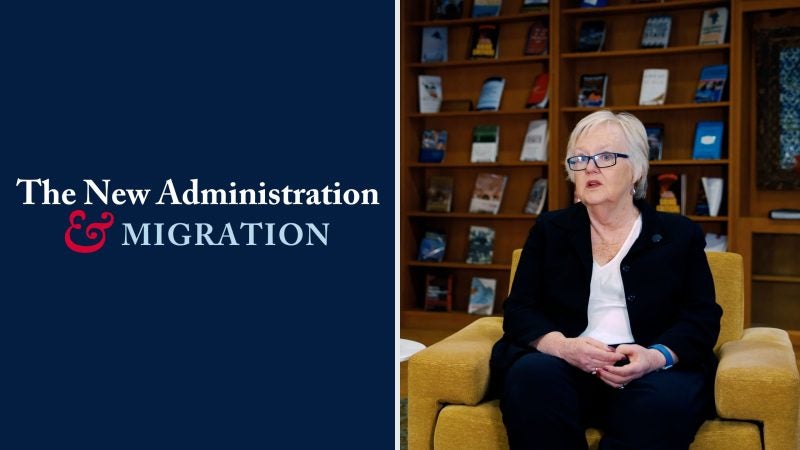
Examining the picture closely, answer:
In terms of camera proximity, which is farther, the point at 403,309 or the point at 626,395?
the point at 403,309

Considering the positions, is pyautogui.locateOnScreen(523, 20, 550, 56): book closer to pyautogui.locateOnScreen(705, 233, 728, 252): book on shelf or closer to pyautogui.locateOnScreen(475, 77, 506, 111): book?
pyautogui.locateOnScreen(475, 77, 506, 111): book

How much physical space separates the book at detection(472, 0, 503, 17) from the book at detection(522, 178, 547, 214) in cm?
105

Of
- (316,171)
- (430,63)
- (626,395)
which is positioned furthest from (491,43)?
(316,171)

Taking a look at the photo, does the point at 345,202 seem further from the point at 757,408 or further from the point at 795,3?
the point at 795,3

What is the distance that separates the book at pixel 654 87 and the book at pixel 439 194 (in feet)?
4.25

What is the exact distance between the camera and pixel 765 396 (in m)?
1.92

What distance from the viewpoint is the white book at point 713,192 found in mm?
4926

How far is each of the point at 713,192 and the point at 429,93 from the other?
5.92 feet

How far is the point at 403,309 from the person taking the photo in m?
5.71

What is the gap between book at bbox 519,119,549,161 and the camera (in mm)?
5301

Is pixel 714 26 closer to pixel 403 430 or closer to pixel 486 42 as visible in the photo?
pixel 486 42

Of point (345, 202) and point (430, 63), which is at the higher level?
point (430, 63)

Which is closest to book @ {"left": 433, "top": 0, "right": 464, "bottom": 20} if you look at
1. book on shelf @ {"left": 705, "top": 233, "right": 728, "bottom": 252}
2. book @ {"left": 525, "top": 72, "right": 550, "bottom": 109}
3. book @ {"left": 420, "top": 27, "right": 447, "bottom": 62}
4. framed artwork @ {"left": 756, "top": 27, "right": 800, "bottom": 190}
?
book @ {"left": 420, "top": 27, "right": 447, "bottom": 62}

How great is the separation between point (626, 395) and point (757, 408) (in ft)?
0.90
